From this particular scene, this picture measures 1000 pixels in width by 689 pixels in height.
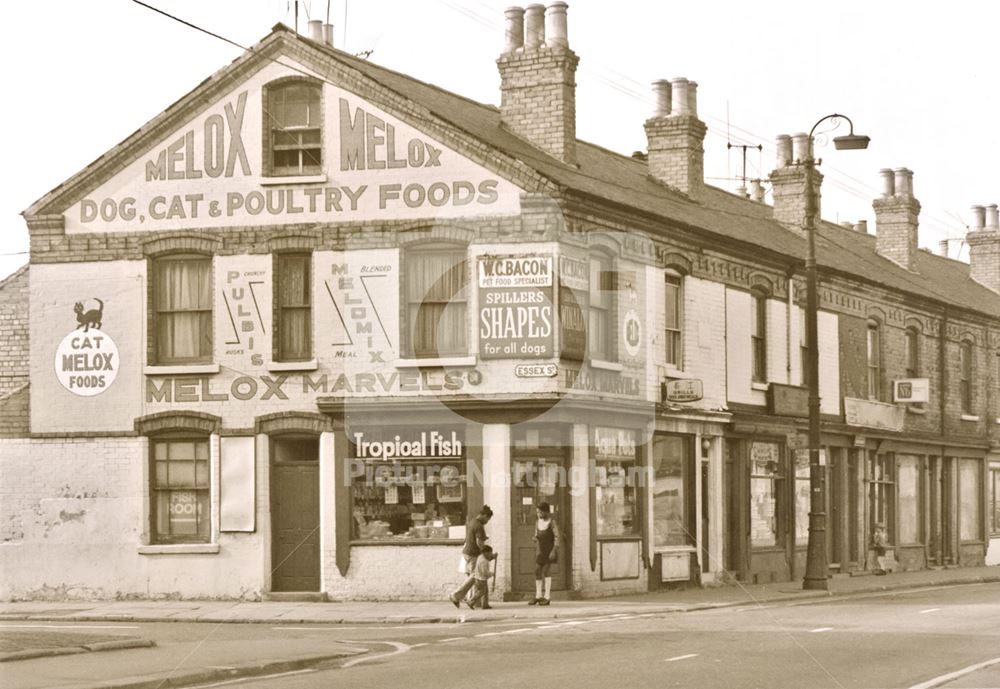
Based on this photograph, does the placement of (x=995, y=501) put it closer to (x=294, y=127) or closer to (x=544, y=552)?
(x=544, y=552)

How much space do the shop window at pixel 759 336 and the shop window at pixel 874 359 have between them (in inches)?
239

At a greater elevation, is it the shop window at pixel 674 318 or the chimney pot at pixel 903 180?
the chimney pot at pixel 903 180

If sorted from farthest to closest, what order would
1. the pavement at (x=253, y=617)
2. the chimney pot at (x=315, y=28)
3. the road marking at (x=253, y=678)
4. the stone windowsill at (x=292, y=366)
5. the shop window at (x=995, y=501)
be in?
the shop window at (x=995, y=501)
the chimney pot at (x=315, y=28)
the stone windowsill at (x=292, y=366)
the pavement at (x=253, y=617)
the road marking at (x=253, y=678)

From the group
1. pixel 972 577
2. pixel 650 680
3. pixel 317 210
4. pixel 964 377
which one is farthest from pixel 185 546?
pixel 964 377

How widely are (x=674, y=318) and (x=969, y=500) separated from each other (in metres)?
18.0

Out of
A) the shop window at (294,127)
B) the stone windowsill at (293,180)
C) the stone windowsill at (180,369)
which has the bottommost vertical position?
the stone windowsill at (180,369)

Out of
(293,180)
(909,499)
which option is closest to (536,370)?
(293,180)

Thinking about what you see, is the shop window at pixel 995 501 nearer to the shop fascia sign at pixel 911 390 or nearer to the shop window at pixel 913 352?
the shop window at pixel 913 352

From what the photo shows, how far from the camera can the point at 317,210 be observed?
29.4 metres

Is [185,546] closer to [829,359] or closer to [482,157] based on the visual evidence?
[482,157]

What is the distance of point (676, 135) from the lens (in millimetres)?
36812

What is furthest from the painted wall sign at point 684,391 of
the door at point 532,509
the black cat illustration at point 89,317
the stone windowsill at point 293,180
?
the black cat illustration at point 89,317

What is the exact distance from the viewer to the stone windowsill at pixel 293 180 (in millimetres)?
29344

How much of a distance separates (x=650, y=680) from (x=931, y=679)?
258 cm
